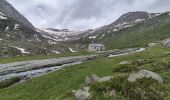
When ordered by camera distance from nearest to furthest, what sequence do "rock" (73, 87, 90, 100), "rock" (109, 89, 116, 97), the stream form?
"rock" (109, 89, 116, 97), "rock" (73, 87, 90, 100), the stream

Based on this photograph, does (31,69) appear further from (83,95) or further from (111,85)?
(111,85)

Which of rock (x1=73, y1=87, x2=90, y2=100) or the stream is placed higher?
rock (x1=73, y1=87, x2=90, y2=100)

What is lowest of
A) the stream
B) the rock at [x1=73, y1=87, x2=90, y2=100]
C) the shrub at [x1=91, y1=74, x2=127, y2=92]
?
the stream

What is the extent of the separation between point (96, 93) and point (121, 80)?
2313 mm

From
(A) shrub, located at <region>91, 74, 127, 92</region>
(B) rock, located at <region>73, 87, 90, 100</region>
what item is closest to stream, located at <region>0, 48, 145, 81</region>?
(B) rock, located at <region>73, 87, 90, 100</region>

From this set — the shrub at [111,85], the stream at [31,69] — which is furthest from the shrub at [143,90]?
the stream at [31,69]

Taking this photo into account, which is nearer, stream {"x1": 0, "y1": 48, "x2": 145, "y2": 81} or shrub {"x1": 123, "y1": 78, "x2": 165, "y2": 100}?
shrub {"x1": 123, "y1": 78, "x2": 165, "y2": 100}

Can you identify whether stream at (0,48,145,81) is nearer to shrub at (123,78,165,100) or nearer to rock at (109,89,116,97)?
rock at (109,89,116,97)

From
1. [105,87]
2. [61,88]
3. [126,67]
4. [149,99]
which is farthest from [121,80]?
[126,67]

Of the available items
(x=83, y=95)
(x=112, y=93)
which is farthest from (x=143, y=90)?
(x=83, y=95)

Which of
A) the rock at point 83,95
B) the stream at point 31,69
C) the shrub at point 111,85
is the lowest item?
the stream at point 31,69

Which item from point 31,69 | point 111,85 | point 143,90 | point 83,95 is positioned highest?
point 111,85

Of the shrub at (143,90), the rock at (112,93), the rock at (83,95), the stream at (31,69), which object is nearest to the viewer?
the shrub at (143,90)

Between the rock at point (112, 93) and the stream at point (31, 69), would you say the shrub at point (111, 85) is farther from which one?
the stream at point (31, 69)
